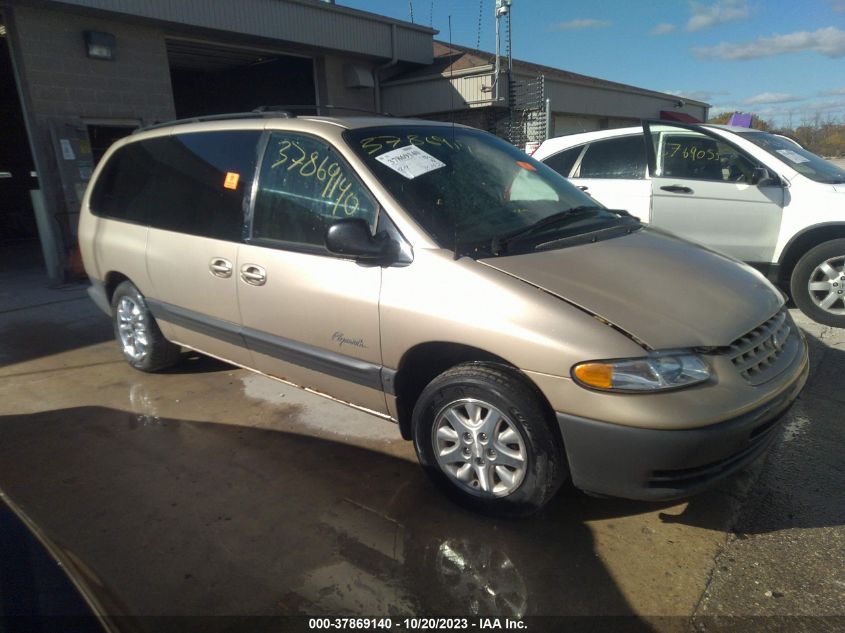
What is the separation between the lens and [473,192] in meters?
3.13

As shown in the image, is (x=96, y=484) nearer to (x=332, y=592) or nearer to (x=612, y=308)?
(x=332, y=592)

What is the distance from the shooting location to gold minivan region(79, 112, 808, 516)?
226cm

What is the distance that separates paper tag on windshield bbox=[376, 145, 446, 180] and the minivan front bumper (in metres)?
1.46

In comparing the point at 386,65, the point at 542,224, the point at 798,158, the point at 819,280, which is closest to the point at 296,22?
the point at 386,65

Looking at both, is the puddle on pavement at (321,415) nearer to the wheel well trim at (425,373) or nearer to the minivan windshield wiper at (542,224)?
the wheel well trim at (425,373)

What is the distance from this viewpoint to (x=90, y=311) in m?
6.86

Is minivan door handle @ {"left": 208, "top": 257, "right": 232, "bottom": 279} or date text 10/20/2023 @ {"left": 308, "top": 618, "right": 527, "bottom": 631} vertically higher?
minivan door handle @ {"left": 208, "top": 257, "right": 232, "bottom": 279}

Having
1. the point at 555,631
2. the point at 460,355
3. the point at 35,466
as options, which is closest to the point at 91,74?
the point at 35,466

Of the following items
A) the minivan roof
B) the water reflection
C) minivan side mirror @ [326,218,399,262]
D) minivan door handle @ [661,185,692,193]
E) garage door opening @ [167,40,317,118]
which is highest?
garage door opening @ [167,40,317,118]

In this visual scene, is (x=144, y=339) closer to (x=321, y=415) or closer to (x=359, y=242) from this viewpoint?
(x=321, y=415)

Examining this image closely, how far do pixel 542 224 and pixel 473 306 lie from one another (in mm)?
789

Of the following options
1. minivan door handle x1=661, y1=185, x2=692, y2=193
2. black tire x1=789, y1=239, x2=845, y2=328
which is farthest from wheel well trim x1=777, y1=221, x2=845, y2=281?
minivan door handle x1=661, y1=185, x2=692, y2=193

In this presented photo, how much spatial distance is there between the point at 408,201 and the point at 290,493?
158 centimetres

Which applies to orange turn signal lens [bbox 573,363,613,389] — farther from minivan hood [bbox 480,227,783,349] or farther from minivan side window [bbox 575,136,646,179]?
minivan side window [bbox 575,136,646,179]
